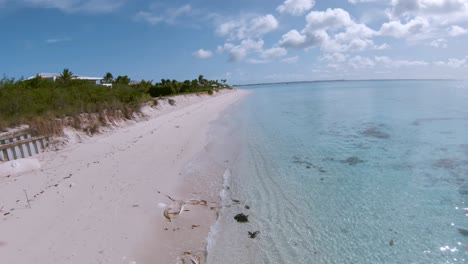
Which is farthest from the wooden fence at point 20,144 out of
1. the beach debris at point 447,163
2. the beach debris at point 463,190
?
the beach debris at point 447,163

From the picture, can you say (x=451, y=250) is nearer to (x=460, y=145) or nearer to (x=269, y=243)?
(x=269, y=243)

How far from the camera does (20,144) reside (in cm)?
942

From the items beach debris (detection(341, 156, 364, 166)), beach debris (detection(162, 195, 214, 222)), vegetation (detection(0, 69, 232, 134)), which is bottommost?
beach debris (detection(341, 156, 364, 166))

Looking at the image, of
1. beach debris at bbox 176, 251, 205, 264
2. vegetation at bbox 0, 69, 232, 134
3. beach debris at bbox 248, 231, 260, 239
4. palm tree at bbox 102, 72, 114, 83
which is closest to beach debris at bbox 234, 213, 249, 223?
beach debris at bbox 248, 231, 260, 239

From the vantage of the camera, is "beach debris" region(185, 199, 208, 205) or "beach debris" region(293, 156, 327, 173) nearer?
"beach debris" region(185, 199, 208, 205)

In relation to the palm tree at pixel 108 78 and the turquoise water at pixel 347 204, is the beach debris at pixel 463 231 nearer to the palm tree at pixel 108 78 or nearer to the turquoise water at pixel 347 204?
the turquoise water at pixel 347 204

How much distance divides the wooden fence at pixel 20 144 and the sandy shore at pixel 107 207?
16.4 inches

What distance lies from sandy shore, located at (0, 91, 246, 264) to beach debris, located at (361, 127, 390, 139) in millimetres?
9421

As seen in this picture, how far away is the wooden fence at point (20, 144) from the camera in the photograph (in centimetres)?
894

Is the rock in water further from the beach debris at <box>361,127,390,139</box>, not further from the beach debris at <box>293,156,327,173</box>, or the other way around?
the beach debris at <box>361,127,390,139</box>

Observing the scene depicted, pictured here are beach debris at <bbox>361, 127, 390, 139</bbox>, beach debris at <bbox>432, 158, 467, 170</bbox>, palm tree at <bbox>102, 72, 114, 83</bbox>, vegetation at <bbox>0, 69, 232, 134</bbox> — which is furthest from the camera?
palm tree at <bbox>102, 72, 114, 83</bbox>

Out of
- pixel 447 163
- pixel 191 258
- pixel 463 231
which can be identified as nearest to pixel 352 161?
pixel 447 163

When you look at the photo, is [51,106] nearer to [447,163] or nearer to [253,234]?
[253,234]

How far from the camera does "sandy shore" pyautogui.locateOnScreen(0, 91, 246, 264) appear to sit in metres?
4.51
